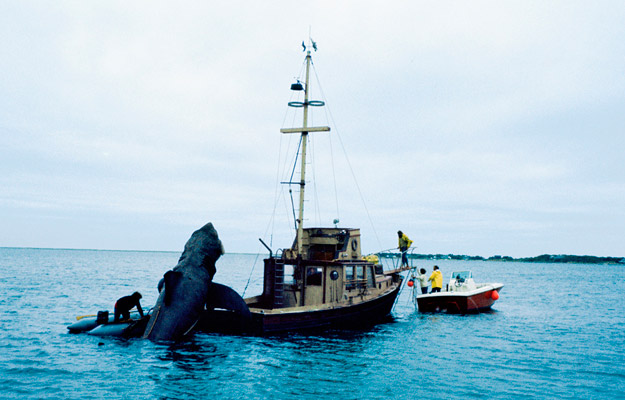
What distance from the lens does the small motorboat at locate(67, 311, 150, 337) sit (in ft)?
58.2

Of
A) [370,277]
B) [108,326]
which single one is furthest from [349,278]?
[108,326]

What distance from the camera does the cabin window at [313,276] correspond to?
20516 mm

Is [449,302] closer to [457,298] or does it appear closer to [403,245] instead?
[457,298]

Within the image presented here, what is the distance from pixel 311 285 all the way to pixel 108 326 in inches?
353

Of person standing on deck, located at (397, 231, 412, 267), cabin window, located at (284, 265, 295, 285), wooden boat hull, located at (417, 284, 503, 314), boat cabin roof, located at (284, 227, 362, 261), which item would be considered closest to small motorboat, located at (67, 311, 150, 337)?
cabin window, located at (284, 265, 295, 285)

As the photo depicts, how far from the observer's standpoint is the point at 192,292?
56.9 feet

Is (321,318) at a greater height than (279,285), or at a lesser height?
lesser

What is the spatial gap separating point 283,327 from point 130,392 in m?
7.36

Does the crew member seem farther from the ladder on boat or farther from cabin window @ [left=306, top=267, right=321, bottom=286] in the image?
cabin window @ [left=306, top=267, right=321, bottom=286]

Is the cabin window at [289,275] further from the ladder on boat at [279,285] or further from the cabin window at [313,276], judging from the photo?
the cabin window at [313,276]

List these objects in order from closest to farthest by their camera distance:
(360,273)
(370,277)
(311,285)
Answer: (311,285) < (360,273) < (370,277)

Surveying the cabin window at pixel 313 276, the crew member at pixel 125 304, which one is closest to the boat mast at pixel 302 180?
the cabin window at pixel 313 276

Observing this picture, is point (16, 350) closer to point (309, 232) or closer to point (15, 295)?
point (309, 232)

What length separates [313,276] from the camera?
20.6m
